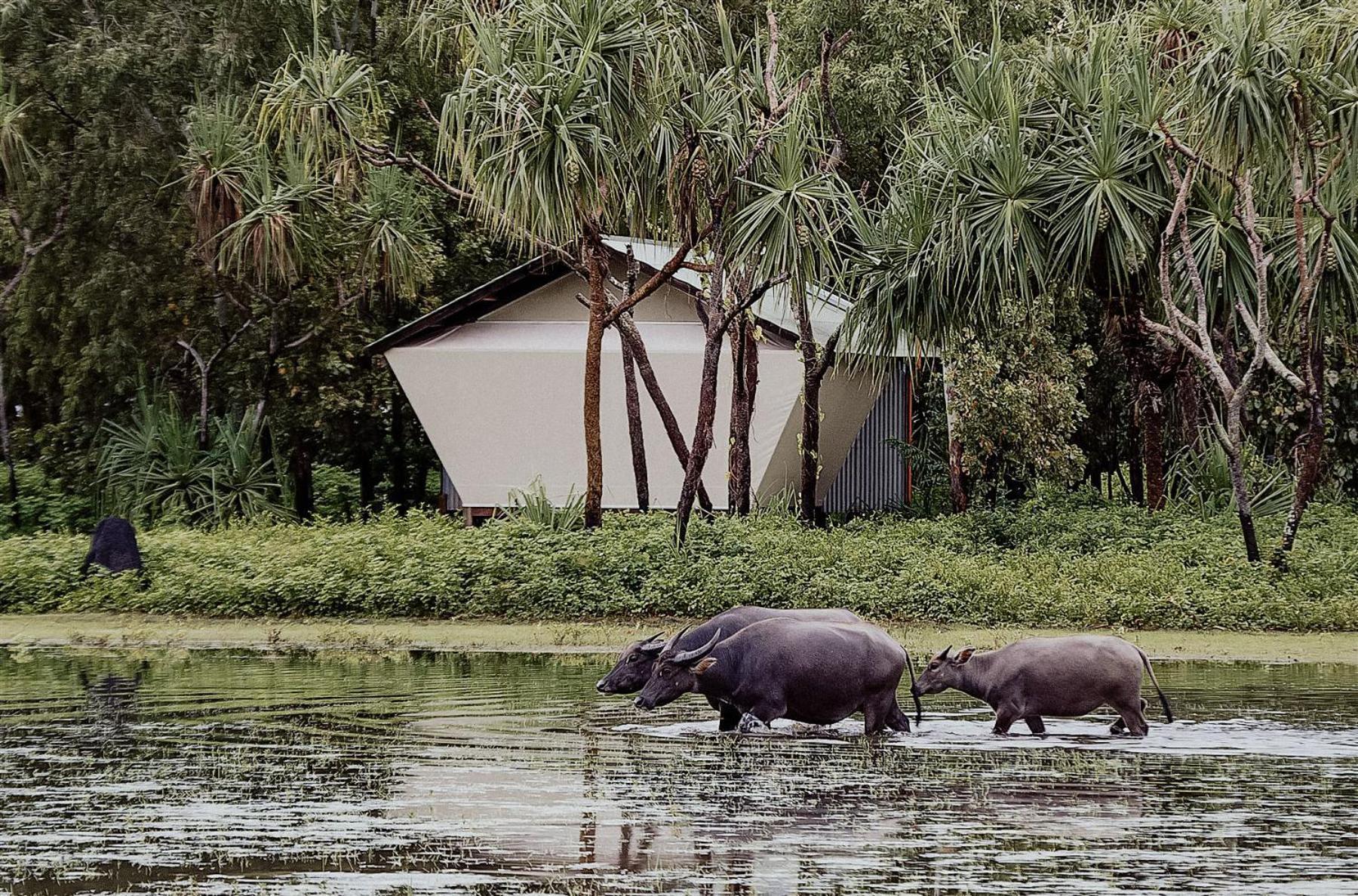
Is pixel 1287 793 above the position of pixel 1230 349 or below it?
below

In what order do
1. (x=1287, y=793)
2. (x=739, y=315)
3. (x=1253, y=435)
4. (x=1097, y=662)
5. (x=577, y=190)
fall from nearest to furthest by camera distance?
(x=1287, y=793), (x=1097, y=662), (x=577, y=190), (x=739, y=315), (x=1253, y=435)

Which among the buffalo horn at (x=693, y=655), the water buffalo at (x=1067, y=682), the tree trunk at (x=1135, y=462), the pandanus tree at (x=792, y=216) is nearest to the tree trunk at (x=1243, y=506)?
the pandanus tree at (x=792, y=216)

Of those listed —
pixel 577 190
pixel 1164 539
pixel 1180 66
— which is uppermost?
pixel 1180 66

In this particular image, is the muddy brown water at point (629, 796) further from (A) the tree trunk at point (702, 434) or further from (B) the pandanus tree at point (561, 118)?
(B) the pandanus tree at point (561, 118)

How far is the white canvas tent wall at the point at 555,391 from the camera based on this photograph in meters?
24.0

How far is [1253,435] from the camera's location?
25219mm

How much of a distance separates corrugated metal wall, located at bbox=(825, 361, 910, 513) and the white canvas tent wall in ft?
5.77

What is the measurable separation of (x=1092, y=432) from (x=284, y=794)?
807 inches

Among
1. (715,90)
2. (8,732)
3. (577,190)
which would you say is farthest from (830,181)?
(8,732)

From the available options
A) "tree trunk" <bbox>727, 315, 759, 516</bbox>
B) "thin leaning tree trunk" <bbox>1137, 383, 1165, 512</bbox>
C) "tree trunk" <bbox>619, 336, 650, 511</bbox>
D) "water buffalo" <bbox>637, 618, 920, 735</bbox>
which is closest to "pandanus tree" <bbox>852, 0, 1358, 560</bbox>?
"thin leaning tree trunk" <bbox>1137, 383, 1165, 512</bbox>

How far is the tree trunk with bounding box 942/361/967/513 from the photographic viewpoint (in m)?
22.5

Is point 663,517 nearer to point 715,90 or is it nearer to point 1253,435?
point 715,90

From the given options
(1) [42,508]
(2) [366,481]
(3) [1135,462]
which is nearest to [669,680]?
(3) [1135,462]

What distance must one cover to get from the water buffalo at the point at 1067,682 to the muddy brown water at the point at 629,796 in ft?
0.57
